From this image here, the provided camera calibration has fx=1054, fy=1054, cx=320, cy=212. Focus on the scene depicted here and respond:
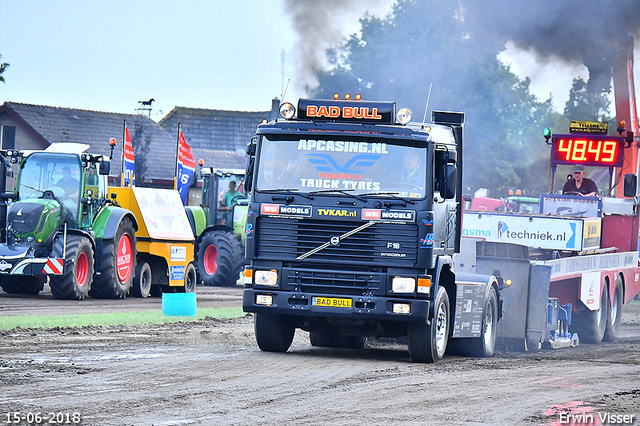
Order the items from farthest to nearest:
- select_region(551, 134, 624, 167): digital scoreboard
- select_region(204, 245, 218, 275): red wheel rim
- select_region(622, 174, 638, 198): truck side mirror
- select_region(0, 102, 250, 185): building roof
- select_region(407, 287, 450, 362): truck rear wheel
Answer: select_region(0, 102, 250, 185): building roof, select_region(204, 245, 218, 275): red wheel rim, select_region(551, 134, 624, 167): digital scoreboard, select_region(622, 174, 638, 198): truck side mirror, select_region(407, 287, 450, 362): truck rear wheel

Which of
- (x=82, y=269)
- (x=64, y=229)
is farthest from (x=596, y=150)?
(x=64, y=229)

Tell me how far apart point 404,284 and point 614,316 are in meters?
8.41

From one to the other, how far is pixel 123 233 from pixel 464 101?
93.4 ft

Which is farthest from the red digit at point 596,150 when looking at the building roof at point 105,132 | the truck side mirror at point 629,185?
the building roof at point 105,132

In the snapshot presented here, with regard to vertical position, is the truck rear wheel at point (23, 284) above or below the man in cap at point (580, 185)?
below

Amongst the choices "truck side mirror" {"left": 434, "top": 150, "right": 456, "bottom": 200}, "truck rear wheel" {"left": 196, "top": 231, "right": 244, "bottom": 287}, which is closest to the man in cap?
"truck side mirror" {"left": 434, "top": 150, "right": 456, "bottom": 200}

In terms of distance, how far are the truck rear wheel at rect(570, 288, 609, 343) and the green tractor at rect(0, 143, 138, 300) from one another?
8960 millimetres

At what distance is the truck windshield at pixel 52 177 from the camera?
20328mm

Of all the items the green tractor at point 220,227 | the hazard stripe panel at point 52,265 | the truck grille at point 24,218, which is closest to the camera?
the hazard stripe panel at point 52,265

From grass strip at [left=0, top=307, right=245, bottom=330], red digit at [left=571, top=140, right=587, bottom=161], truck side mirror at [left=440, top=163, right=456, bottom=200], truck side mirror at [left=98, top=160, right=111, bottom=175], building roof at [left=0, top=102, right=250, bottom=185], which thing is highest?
building roof at [left=0, top=102, right=250, bottom=185]

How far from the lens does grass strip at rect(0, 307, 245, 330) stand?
1499 centimetres

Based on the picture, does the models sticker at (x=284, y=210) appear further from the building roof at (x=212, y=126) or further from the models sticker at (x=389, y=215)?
the building roof at (x=212, y=126)

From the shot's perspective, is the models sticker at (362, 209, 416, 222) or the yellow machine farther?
the yellow machine

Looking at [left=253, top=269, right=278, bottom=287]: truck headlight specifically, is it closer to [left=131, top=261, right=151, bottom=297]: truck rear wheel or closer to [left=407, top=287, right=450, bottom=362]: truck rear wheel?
[left=407, top=287, right=450, bottom=362]: truck rear wheel
